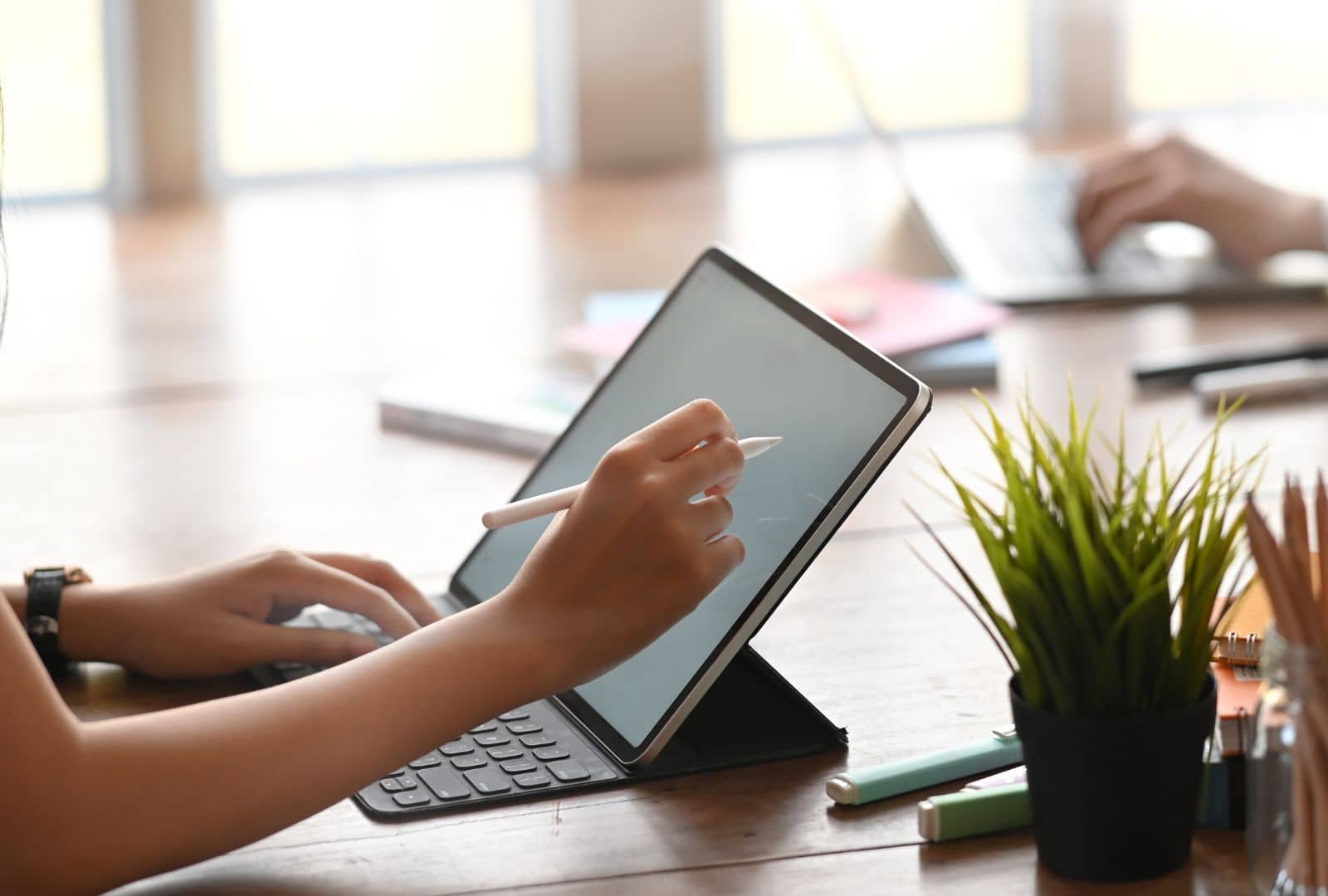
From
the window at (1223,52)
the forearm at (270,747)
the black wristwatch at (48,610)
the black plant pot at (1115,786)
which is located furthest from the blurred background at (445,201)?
the black plant pot at (1115,786)

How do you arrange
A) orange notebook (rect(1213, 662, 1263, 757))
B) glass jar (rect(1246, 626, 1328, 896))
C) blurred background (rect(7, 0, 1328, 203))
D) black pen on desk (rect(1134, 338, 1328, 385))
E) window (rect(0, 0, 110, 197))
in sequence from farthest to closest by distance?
window (rect(0, 0, 110, 197)) → blurred background (rect(7, 0, 1328, 203)) → black pen on desk (rect(1134, 338, 1328, 385)) → orange notebook (rect(1213, 662, 1263, 757)) → glass jar (rect(1246, 626, 1328, 896))

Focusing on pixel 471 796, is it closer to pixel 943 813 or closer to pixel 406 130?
pixel 943 813

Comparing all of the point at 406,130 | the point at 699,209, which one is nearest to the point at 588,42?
the point at 406,130

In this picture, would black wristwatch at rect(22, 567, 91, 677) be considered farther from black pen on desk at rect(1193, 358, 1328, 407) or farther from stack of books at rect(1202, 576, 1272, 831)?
black pen on desk at rect(1193, 358, 1328, 407)

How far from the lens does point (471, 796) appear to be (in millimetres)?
732

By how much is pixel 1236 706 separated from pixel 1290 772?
114mm

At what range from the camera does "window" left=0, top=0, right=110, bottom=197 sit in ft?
8.64

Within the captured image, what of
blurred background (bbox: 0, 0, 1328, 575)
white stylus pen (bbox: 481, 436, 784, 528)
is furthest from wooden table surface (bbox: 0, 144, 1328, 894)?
white stylus pen (bbox: 481, 436, 784, 528)

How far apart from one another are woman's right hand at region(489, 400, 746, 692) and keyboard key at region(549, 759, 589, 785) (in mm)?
62

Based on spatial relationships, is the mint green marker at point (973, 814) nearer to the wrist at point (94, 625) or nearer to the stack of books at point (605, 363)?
the wrist at point (94, 625)

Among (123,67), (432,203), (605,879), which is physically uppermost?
(123,67)

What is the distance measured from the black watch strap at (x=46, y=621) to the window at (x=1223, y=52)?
55.8 inches

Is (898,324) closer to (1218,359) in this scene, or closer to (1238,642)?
(1218,359)

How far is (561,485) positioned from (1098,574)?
16.5 inches
